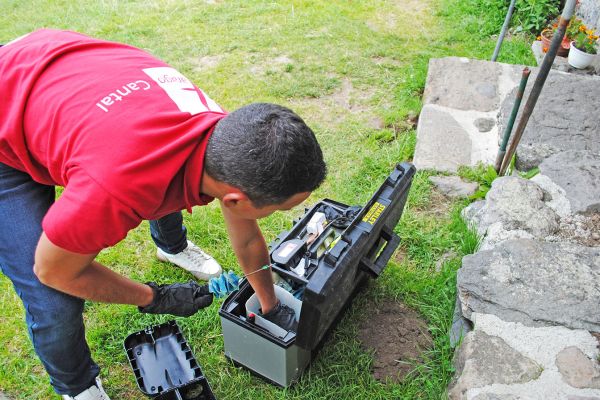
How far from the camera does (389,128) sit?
3857 millimetres

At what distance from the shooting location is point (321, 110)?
13.4 ft

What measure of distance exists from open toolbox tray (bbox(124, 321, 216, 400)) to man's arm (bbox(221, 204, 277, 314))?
0.47 metres

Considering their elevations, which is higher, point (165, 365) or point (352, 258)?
point (352, 258)

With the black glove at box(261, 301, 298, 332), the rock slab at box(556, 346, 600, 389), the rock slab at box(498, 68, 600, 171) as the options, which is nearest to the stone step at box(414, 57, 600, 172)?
the rock slab at box(498, 68, 600, 171)

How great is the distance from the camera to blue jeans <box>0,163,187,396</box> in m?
1.77

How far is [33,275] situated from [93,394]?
2.05 ft

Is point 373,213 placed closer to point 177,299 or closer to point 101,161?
point 177,299

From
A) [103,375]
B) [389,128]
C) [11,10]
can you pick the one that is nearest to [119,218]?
[103,375]

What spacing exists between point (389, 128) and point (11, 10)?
14.7ft

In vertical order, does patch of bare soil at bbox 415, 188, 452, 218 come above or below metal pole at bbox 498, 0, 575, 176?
below

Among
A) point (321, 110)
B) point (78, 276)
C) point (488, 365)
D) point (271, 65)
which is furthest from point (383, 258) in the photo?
point (271, 65)

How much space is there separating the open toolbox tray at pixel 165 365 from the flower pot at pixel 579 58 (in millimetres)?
3926

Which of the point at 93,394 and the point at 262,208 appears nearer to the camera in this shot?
the point at 262,208

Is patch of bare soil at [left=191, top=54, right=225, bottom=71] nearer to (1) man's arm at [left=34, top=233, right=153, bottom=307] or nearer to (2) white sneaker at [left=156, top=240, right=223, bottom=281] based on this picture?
(2) white sneaker at [left=156, top=240, right=223, bottom=281]
